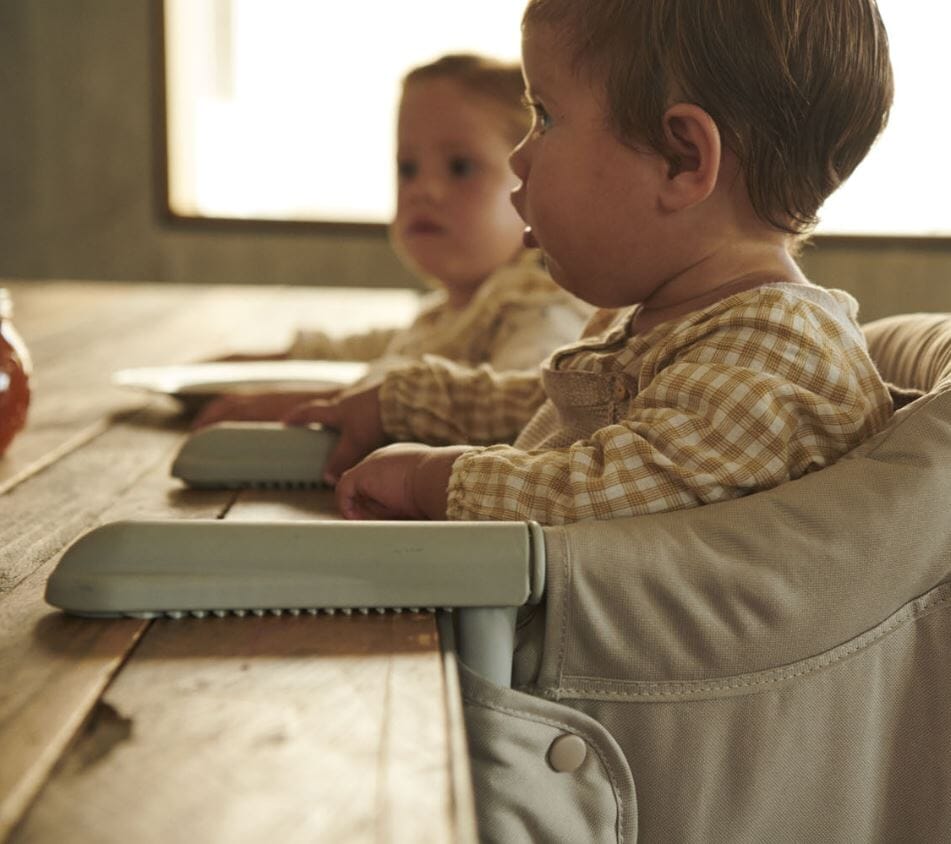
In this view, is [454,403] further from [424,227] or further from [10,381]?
[424,227]

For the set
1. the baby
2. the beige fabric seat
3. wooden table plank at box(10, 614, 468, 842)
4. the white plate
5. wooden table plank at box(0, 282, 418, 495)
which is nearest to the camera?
wooden table plank at box(10, 614, 468, 842)

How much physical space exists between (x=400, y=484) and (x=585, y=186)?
0.24 m

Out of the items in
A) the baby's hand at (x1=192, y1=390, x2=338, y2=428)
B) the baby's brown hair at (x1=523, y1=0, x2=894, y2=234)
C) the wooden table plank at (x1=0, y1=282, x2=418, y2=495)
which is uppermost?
the baby's brown hair at (x1=523, y1=0, x2=894, y2=234)

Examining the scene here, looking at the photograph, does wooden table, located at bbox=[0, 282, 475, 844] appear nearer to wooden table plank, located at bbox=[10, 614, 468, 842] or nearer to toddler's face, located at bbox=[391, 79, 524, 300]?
wooden table plank, located at bbox=[10, 614, 468, 842]

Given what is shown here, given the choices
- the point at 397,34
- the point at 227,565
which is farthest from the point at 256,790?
the point at 397,34

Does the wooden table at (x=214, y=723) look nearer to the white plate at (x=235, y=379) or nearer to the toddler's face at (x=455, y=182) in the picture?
the white plate at (x=235, y=379)

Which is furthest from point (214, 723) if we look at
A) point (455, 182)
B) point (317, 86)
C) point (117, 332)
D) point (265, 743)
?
point (317, 86)

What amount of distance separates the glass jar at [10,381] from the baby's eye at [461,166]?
0.66 meters

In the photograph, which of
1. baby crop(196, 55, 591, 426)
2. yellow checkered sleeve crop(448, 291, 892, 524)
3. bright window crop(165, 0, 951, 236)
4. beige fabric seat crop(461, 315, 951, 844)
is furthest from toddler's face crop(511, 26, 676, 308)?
bright window crop(165, 0, 951, 236)

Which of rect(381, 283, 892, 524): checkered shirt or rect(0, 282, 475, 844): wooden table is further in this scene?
rect(381, 283, 892, 524): checkered shirt

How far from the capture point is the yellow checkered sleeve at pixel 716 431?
646 mm

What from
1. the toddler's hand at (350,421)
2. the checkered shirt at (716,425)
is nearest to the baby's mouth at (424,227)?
the toddler's hand at (350,421)

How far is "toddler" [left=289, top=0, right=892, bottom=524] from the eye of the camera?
26.0 inches

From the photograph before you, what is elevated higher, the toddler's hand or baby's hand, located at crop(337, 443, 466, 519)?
baby's hand, located at crop(337, 443, 466, 519)
